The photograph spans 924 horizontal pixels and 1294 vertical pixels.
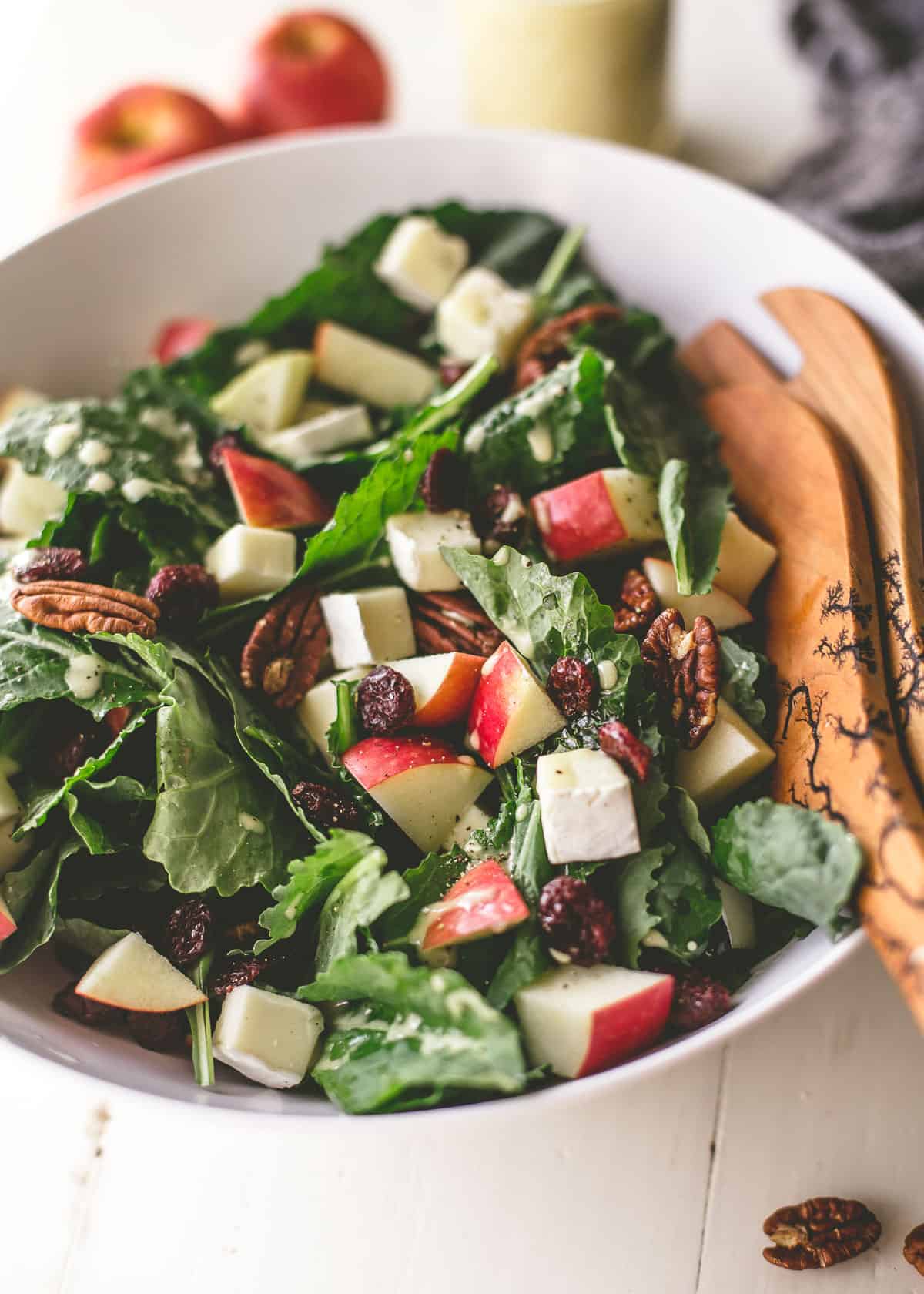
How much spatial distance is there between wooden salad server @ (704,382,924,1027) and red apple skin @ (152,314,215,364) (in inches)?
40.2

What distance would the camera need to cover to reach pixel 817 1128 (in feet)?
5.51

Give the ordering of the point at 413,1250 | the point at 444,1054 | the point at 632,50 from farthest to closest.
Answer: the point at 632,50, the point at 413,1250, the point at 444,1054

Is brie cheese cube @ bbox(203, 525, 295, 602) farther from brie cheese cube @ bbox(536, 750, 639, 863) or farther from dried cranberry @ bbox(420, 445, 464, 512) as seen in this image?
brie cheese cube @ bbox(536, 750, 639, 863)

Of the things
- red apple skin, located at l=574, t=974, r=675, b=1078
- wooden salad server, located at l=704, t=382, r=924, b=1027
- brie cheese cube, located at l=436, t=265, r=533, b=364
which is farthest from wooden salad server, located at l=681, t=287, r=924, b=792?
red apple skin, located at l=574, t=974, r=675, b=1078

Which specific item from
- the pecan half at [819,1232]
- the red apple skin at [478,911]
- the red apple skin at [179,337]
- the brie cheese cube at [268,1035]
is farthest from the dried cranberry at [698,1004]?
the red apple skin at [179,337]

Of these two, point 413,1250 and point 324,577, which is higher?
point 324,577

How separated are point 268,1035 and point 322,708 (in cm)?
48

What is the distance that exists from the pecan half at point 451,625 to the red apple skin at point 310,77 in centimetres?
158

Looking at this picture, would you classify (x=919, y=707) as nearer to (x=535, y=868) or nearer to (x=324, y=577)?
(x=535, y=868)

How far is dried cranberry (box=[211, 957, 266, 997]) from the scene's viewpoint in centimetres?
158

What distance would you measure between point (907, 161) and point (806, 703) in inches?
60.8

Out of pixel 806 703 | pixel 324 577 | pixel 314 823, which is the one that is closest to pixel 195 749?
pixel 314 823

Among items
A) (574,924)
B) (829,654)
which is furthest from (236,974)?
(829,654)

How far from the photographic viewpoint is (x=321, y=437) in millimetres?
2039
